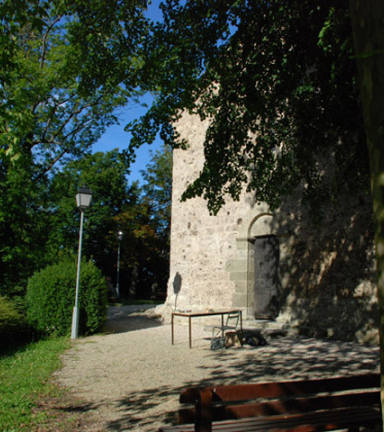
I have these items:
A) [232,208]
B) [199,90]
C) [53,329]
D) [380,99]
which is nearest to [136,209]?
[232,208]

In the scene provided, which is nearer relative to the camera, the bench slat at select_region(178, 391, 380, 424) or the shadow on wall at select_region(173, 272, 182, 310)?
the bench slat at select_region(178, 391, 380, 424)

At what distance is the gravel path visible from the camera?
4277mm

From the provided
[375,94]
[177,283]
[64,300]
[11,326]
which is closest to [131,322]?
[177,283]

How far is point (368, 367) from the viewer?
5.90 metres

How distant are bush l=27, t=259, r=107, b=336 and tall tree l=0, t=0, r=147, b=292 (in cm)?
258

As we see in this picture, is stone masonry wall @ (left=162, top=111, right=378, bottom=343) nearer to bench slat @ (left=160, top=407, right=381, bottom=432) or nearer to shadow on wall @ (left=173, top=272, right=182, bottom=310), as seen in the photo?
shadow on wall @ (left=173, top=272, right=182, bottom=310)

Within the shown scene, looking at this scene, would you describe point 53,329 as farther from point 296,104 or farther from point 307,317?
point 296,104

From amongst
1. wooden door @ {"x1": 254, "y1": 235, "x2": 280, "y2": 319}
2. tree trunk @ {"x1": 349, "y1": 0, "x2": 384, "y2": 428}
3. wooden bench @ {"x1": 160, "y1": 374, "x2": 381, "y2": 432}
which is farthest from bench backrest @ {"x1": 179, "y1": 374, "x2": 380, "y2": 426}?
wooden door @ {"x1": 254, "y1": 235, "x2": 280, "y2": 319}

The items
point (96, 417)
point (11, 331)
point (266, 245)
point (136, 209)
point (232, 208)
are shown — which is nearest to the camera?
point (96, 417)

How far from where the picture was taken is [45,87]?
1416 cm

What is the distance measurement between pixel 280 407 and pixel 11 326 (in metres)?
7.37

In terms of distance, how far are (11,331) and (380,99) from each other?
8598 mm

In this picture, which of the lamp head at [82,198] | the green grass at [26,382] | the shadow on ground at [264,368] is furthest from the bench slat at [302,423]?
the lamp head at [82,198]

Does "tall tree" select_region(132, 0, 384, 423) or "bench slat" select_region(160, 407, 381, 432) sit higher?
"tall tree" select_region(132, 0, 384, 423)
